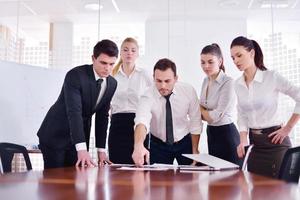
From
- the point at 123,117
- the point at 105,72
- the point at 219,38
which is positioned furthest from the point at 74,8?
the point at 105,72

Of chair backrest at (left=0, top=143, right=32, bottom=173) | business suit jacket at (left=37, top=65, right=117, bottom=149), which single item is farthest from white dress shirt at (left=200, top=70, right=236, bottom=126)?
chair backrest at (left=0, top=143, right=32, bottom=173)

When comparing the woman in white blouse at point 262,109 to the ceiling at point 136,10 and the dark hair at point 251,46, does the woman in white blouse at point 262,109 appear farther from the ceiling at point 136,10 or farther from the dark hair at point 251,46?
the ceiling at point 136,10

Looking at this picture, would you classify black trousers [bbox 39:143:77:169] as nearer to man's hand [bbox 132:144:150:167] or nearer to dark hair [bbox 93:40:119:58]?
man's hand [bbox 132:144:150:167]

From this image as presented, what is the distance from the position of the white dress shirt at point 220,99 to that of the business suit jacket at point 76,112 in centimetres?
68

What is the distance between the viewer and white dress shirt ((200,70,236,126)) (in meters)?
2.27

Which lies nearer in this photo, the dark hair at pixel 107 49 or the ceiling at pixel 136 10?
the dark hair at pixel 107 49

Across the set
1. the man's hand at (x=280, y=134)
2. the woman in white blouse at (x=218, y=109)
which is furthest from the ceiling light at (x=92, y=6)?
the man's hand at (x=280, y=134)

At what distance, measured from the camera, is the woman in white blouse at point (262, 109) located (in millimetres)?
2014

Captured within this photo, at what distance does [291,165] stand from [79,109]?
115 cm

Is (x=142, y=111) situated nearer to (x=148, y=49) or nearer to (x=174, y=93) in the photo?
(x=174, y=93)

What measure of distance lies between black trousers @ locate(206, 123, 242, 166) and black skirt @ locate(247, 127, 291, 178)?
161 millimetres

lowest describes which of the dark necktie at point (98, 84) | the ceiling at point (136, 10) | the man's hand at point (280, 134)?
the man's hand at point (280, 134)

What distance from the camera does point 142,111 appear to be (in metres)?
2.01

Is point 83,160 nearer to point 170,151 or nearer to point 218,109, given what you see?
point 170,151
